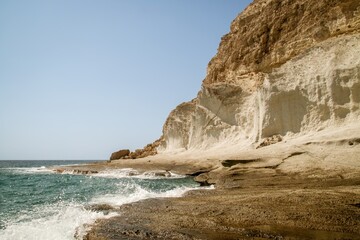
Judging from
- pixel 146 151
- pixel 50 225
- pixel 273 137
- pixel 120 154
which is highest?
pixel 146 151

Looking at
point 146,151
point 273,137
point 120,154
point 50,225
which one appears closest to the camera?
point 50,225

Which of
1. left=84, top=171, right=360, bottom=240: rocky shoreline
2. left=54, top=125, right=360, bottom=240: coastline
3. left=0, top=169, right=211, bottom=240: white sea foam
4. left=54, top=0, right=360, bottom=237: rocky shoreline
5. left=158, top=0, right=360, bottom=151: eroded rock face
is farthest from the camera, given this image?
left=158, top=0, right=360, bottom=151: eroded rock face

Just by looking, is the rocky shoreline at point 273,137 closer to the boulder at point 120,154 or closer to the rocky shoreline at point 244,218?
the rocky shoreline at point 244,218

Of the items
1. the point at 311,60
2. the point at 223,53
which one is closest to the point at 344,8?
the point at 311,60

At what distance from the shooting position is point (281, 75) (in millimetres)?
24422

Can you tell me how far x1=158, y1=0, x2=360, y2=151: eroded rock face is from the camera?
20.3m

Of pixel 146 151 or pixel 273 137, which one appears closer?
pixel 273 137

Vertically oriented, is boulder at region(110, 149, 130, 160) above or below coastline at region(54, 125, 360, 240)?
above

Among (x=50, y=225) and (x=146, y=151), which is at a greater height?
(x=146, y=151)

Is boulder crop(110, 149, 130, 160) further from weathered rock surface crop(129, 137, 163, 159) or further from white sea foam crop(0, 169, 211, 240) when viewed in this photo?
white sea foam crop(0, 169, 211, 240)

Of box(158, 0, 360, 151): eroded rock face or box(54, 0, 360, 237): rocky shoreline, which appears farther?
box(158, 0, 360, 151): eroded rock face

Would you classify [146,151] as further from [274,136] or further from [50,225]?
[50,225]

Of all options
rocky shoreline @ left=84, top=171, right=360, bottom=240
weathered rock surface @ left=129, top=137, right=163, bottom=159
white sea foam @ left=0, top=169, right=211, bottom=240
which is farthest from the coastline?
weathered rock surface @ left=129, top=137, right=163, bottom=159

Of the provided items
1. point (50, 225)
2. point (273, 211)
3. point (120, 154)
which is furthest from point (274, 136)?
point (120, 154)
